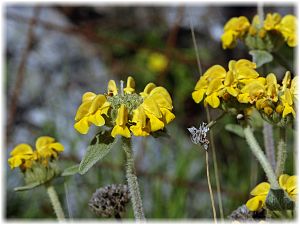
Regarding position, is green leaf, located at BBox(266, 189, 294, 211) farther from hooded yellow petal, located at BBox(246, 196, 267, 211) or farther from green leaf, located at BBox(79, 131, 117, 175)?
green leaf, located at BBox(79, 131, 117, 175)

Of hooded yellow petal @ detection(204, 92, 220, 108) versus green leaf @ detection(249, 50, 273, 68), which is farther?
green leaf @ detection(249, 50, 273, 68)

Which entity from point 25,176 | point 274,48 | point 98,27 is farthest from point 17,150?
point 98,27

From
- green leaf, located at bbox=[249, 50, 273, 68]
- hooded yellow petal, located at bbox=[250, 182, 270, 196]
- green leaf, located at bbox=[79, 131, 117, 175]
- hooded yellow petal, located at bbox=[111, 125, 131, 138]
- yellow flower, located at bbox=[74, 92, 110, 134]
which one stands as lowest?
hooded yellow petal, located at bbox=[250, 182, 270, 196]

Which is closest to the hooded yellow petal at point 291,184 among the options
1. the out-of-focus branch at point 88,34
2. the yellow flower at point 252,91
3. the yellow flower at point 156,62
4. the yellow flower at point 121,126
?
the yellow flower at point 252,91

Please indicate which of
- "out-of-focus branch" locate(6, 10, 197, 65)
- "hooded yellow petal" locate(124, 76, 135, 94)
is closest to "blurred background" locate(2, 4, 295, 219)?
"out-of-focus branch" locate(6, 10, 197, 65)

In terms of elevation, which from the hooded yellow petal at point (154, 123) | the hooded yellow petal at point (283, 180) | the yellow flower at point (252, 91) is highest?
the yellow flower at point (252, 91)

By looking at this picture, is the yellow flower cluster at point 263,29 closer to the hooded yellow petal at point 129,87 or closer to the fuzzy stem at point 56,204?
the hooded yellow petal at point 129,87
